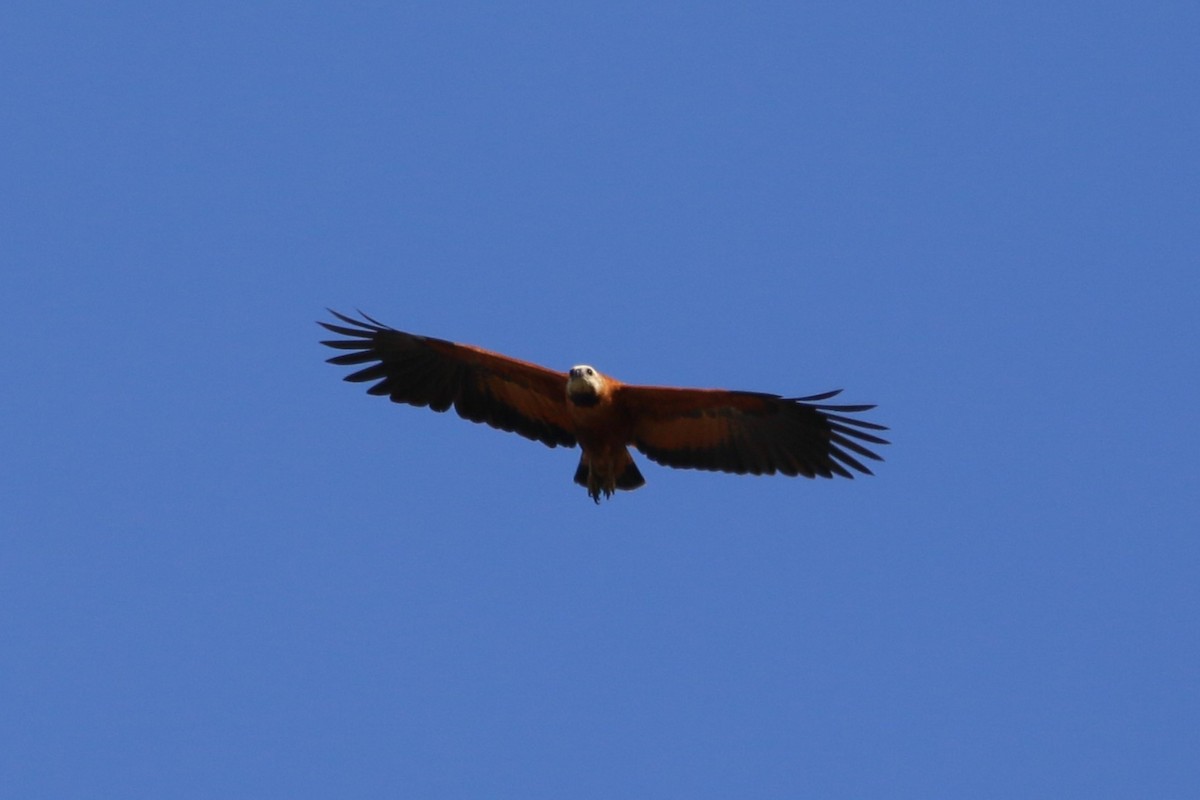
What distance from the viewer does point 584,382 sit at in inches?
728

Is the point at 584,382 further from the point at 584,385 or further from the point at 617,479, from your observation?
the point at 617,479

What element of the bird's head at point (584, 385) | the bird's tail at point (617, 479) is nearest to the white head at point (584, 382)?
the bird's head at point (584, 385)

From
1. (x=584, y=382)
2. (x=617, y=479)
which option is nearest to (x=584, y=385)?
(x=584, y=382)

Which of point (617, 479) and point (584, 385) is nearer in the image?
point (584, 385)

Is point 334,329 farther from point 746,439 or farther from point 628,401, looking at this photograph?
point 746,439

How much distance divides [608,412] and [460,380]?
2.15 metres

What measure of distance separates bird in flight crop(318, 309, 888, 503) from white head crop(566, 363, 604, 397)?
1cm

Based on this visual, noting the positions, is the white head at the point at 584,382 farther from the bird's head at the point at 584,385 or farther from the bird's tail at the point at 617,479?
the bird's tail at the point at 617,479

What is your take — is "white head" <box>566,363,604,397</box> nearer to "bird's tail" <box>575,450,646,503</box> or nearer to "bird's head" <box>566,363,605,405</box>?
"bird's head" <box>566,363,605,405</box>

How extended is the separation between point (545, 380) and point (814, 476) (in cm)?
312

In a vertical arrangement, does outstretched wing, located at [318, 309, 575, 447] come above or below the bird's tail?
above

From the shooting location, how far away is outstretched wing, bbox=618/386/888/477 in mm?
18656

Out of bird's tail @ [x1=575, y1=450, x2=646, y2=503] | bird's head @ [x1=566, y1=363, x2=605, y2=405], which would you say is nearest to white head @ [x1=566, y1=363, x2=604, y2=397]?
bird's head @ [x1=566, y1=363, x2=605, y2=405]

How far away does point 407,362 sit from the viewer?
2033 centimetres
